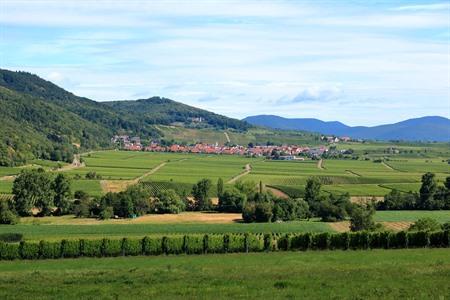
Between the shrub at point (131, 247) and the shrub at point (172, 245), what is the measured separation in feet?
6.71

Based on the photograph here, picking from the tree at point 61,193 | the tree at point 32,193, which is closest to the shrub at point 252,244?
the tree at point 32,193

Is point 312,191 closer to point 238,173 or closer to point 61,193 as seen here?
point 61,193

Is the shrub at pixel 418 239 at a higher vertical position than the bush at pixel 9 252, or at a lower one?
higher

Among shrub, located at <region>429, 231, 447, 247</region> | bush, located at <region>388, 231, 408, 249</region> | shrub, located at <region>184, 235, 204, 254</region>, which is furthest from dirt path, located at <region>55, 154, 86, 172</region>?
shrub, located at <region>429, 231, 447, 247</region>

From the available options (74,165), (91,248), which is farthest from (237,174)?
(91,248)

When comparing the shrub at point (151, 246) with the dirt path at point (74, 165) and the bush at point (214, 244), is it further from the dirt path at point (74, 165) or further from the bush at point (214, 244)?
the dirt path at point (74, 165)

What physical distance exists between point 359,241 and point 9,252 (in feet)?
93.1

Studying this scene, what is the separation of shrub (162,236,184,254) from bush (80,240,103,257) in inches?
204

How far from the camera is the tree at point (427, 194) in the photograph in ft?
315

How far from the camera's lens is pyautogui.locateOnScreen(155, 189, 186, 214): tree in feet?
296

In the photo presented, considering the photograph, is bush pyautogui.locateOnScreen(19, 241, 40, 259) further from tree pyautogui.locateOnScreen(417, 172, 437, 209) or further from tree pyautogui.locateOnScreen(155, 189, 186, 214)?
tree pyautogui.locateOnScreen(417, 172, 437, 209)

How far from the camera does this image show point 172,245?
52594 mm

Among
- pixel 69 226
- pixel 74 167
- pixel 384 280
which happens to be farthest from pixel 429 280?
pixel 74 167

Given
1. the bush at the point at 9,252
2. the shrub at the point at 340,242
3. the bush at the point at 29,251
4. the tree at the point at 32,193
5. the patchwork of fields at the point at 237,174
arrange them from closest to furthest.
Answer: the bush at the point at 9,252 → the bush at the point at 29,251 → the shrub at the point at 340,242 → the tree at the point at 32,193 → the patchwork of fields at the point at 237,174
